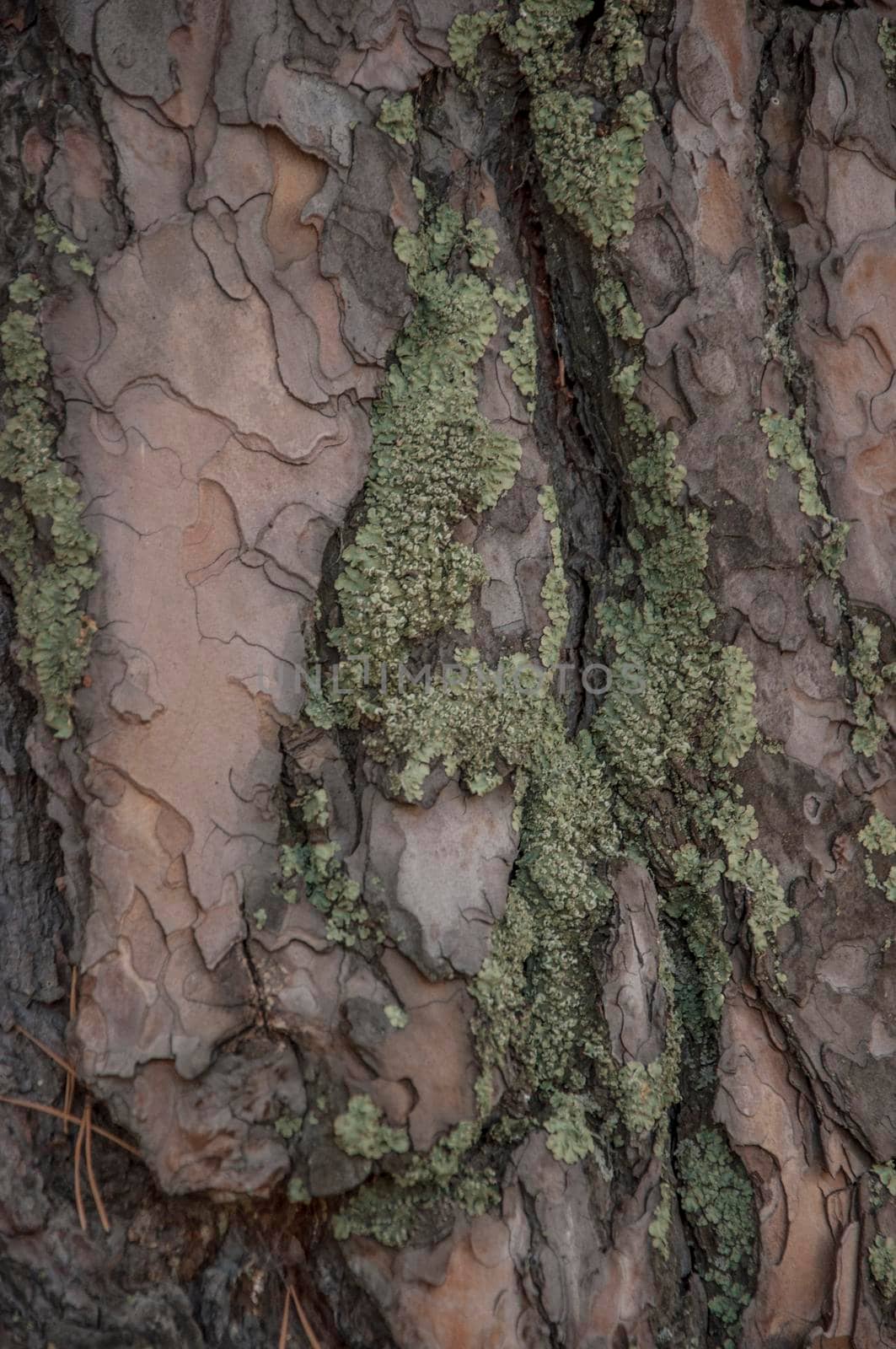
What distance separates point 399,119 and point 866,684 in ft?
3.84

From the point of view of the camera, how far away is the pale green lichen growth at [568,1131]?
1579mm

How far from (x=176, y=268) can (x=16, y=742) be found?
749mm

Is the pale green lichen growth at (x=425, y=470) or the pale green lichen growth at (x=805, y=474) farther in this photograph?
the pale green lichen growth at (x=805, y=474)

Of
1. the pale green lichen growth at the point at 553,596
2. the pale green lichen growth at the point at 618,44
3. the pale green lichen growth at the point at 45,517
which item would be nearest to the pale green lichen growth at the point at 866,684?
the pale green lichen growth at the point at 553,596

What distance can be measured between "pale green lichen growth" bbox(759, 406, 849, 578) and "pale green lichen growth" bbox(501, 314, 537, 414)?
0.38 meters

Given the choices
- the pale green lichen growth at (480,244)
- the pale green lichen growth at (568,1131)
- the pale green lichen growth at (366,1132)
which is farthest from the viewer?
the pale green lichen growth at (480,244)

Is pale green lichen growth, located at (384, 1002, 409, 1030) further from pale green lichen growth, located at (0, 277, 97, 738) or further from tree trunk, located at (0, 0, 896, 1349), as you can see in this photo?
pale green lichen growth, located at (0, 277, 97, 738)

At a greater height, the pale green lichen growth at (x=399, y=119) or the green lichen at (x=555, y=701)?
the pale green lichen growth at (x=399, y=119)

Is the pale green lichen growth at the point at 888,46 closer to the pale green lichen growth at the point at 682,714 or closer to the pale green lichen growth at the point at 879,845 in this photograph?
the pale green lichen growth at the point at 682,714

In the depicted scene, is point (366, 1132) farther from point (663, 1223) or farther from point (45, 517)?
point (45, 517)

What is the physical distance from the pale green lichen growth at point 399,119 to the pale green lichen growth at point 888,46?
0.82 m

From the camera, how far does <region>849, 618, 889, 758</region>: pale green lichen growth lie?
173 centimetres

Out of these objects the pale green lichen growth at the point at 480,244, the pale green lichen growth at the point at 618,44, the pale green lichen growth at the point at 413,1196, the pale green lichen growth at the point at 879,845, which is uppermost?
the pale green lichen growth at the point at 618,44

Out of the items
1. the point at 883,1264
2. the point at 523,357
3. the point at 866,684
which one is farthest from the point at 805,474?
the point at 883,1264
